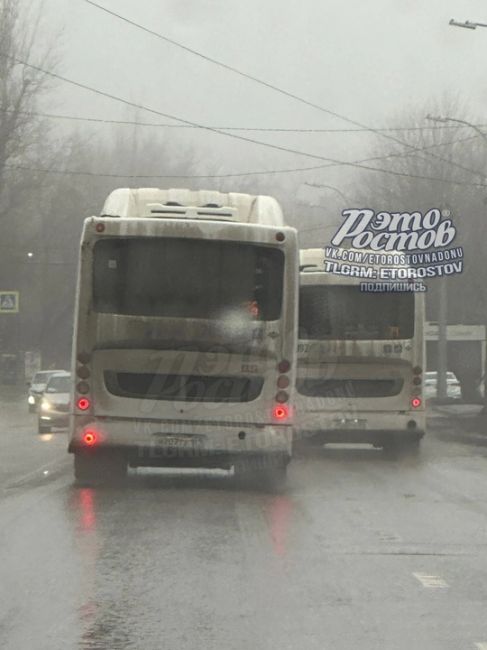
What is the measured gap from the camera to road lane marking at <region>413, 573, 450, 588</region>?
8.56 meters

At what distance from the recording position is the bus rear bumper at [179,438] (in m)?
13.9

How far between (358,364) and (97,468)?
584 centimetres

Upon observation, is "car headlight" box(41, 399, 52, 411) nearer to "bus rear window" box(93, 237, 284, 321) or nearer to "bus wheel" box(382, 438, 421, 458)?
"bus wheel" box(382, 438, 421, 458)

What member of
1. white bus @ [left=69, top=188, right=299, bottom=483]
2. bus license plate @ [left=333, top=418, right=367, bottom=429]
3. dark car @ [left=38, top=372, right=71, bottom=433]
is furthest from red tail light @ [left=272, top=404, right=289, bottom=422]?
dark car @ [left=38, top=372, right=71, bottom=433]

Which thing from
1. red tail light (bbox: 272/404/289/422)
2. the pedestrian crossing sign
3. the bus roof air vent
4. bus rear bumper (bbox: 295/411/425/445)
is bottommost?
bus rear bumper (bbox: 295/411/425/445)

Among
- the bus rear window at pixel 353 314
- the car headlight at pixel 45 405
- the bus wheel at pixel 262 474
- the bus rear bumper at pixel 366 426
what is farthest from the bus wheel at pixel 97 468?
the car headlight at pixel 45 405

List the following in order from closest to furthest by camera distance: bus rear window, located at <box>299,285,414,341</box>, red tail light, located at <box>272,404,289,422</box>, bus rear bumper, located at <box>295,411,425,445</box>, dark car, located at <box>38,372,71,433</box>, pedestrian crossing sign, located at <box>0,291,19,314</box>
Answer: red tail light, located at <box>272,404,289,422</box> < bus rear bumper, located at <box>295,411,425,445</box> < bus rear window, located at <box>299,285,414,341</box> < dark car, located at <box>38,372,71,433</box> < pedestrian crossing sign, located at <box>0,291,19,314</box>

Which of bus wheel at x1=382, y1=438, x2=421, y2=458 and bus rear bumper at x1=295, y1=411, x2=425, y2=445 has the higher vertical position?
bus rear bumper at x1=295, y1=411, x2=425, y2=445

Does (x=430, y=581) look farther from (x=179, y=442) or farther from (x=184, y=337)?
(x=184, y=337)

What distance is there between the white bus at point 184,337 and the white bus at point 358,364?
5.47 metres

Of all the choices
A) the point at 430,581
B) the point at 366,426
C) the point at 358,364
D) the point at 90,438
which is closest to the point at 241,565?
the point at 430,581

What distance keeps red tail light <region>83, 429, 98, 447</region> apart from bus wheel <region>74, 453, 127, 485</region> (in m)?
0.56

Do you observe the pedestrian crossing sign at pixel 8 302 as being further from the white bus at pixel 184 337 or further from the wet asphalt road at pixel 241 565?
the white bus at pixel 184 337

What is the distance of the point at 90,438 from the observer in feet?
45.5
